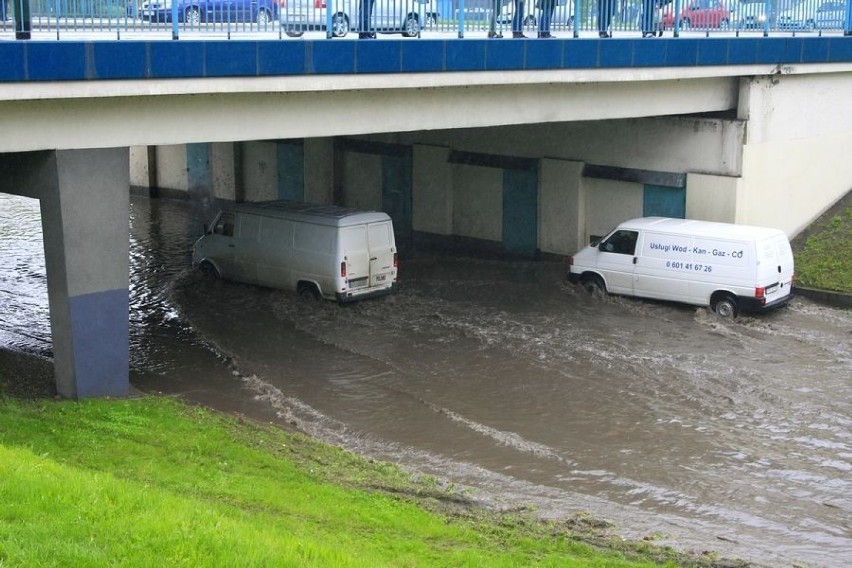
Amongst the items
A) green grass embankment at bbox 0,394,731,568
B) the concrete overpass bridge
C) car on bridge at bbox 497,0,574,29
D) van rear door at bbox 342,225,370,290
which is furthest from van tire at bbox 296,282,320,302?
green grass embankment at bbox 0,394,731,568

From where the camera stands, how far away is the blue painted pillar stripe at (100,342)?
46.4 feet

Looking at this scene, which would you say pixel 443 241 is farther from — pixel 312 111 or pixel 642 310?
pixel 312 111

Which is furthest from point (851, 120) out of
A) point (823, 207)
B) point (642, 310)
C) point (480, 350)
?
point (480, 350)

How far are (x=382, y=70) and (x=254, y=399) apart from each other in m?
5.11

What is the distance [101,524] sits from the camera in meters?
7.38

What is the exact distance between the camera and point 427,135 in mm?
27297

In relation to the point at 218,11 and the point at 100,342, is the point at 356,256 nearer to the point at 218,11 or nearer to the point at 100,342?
the point at 218,11

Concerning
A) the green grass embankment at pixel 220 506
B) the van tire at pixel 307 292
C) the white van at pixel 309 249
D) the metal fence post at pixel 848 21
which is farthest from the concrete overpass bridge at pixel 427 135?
the van tire at pixel 307 292

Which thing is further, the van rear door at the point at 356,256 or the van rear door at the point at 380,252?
the van rear door at the point at 380,252

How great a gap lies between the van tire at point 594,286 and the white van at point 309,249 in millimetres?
3793

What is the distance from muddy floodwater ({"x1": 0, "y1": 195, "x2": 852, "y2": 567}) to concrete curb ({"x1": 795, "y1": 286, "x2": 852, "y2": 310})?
0.22m

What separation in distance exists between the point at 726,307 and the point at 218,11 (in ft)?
33.3

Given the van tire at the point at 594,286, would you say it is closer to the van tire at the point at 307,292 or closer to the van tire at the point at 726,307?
the van tire at the point at 726,307

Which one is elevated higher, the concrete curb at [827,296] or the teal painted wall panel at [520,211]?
the teal painted wall panel at [520,211]
